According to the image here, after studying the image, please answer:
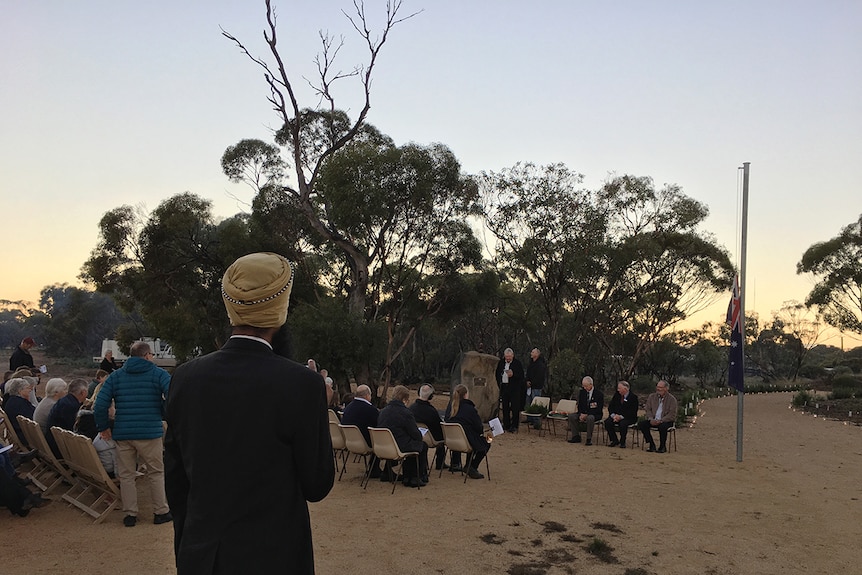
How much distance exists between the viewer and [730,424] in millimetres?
17984

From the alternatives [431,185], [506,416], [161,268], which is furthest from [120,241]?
[506,416]

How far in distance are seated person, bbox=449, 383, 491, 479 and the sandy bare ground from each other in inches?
13.2

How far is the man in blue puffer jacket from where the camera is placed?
6332mm

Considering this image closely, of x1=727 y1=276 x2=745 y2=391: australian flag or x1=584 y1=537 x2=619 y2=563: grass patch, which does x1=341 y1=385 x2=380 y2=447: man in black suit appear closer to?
x1=584 y1=537 x2=619 y2=563: grass patch

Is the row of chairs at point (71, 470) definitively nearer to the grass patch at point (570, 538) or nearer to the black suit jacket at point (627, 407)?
the grass patch at point (570, 538)

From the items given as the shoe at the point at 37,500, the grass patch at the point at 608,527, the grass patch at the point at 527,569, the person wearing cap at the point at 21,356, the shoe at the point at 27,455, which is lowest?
the shoe at the point at 37,500

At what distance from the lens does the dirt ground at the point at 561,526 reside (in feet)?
18.8

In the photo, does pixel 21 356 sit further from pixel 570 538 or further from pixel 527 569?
pixel 527 569

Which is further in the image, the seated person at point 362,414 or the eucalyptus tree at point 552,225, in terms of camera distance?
the eucalyptus tree at point 552,225

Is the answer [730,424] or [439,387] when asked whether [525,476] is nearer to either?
[730,424]

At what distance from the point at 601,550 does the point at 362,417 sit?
12.8 feet

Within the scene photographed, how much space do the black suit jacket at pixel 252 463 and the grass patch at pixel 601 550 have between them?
4.45 meters

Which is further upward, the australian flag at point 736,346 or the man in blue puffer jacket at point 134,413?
the australian flag at point 736,346

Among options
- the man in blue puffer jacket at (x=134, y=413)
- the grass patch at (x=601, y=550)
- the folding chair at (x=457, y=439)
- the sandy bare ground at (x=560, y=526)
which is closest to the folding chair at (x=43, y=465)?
the sandy bare ground at (x=560, y=526)
